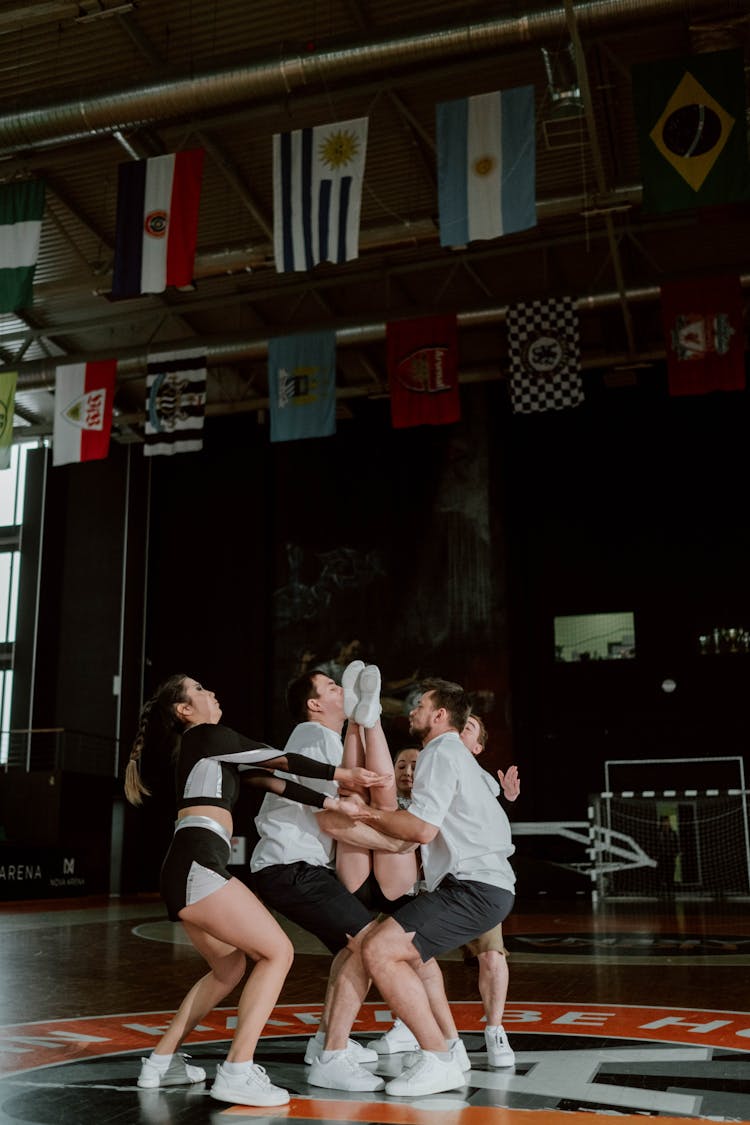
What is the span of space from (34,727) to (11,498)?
17.7 ft

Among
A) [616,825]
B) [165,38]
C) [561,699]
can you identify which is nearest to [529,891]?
[616,825]

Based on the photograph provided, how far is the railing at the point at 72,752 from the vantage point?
21.1 meters

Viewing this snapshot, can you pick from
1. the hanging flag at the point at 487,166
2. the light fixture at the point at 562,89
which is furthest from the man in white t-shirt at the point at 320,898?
the light fixture at the point at 562,89

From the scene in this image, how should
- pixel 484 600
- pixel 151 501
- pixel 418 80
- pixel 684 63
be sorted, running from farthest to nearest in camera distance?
pixel 151 501
pixel 484 600
pixel 418 80
pixel 684 63

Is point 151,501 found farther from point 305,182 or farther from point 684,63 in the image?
point 684,63

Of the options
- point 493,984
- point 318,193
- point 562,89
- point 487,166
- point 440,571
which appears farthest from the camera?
point 440,571

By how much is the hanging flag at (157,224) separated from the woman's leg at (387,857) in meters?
9.00

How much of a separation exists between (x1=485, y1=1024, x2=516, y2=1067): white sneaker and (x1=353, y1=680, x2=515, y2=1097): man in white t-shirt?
363mm

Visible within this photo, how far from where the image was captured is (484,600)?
66.9ft

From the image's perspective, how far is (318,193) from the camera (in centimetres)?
1177

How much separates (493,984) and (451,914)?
2.08ft

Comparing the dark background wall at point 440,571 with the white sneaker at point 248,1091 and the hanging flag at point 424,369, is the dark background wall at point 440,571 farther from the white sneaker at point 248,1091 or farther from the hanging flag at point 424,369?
the white sneaker at point 248,1091

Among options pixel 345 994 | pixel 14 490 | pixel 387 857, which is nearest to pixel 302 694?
pixel 387 857

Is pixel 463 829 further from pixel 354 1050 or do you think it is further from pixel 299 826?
pixel 354 1050
